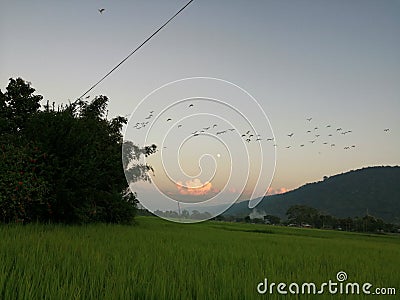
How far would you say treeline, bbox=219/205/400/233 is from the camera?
153 feet

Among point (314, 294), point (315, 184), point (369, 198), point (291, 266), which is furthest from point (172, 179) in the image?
point (315, 184)

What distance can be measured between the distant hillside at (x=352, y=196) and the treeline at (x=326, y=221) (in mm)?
10668

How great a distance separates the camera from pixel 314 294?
3410 mm

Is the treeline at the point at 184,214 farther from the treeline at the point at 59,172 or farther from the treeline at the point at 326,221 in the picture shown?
the treeline at the point at 326,221

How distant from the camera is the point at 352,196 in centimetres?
8194

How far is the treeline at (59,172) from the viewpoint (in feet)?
33.2

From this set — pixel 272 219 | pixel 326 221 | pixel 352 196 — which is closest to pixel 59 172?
pixel 326 221

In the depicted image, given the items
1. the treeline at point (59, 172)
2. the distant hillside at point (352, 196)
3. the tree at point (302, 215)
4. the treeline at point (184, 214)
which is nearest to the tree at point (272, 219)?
the tree at point (302, 215)

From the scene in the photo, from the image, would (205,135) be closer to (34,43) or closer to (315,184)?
(34,43)

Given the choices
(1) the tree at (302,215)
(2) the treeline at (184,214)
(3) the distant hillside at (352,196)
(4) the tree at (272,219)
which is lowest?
(2) the treeline at (184,214)

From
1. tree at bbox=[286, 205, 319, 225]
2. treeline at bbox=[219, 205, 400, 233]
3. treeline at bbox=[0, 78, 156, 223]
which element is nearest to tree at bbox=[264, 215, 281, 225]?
treeline at bbox=[219, 205, 400, 233]

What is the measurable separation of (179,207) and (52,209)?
490cm

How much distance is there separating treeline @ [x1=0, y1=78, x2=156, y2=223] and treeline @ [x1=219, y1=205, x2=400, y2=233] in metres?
Answer: 38.7

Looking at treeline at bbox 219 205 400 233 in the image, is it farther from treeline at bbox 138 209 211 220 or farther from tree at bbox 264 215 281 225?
treeline at bbox 138 209 211 220
